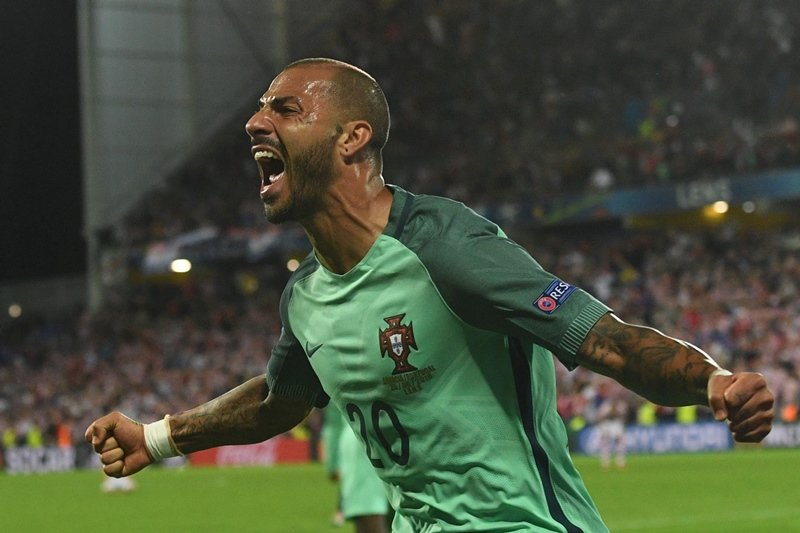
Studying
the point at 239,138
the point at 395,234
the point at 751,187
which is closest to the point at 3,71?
the point at 239,138

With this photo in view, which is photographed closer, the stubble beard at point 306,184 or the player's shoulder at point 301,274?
the stubble beard at point 306,184

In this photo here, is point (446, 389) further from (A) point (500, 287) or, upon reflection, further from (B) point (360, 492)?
(B) point (360, 492)

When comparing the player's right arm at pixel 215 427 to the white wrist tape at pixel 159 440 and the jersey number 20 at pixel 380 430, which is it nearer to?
the white wrist tape at pixel 159 440

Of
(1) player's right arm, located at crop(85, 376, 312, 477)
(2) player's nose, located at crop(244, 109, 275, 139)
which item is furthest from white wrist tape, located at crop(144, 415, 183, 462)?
(2) player's nose, located at crop(244, 109, 275, 139)

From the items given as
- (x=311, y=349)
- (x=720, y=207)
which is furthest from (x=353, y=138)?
(x=720, y=207)

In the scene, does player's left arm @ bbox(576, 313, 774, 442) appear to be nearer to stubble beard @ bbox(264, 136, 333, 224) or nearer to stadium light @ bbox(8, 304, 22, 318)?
stubble beard @ bbox(264, 136, 333, 224)

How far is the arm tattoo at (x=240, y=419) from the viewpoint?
4379 millimetres

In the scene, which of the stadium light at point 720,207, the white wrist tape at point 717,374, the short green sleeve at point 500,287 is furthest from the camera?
the stadium light at point 720,207

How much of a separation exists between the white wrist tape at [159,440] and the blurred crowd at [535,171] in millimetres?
21529

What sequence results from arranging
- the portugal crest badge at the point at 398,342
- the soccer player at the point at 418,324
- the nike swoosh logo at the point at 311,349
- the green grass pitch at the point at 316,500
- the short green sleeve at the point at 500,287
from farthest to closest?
the green grass pitch at the point at 316,500 → the nike swoosh logo at the point at 311,349 → the portugal crest badge at the point at 398,342 → the soccer player at the point at 418,324 → the short green sleeve at the point at 500,287

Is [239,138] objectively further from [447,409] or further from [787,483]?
[447,409]

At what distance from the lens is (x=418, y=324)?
3.62 metres

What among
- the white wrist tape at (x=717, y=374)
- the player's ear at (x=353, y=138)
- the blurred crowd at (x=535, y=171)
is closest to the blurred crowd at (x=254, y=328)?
the blurred crowd at (x=535, y=171)

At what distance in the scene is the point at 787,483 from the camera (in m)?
17.3
